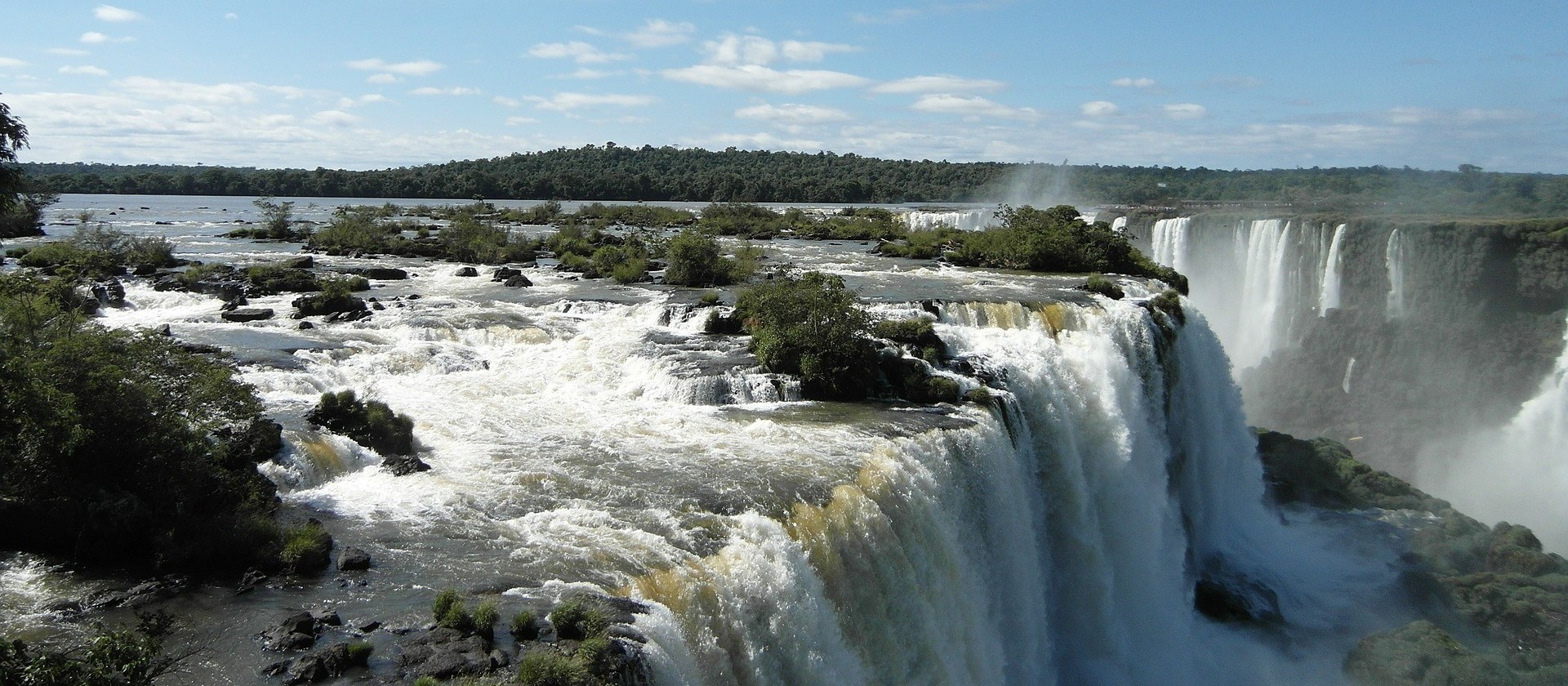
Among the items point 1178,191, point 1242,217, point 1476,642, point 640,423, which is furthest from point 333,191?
point 1476,642

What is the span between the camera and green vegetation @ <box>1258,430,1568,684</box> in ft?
57.6

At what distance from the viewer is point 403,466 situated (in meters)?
13.9

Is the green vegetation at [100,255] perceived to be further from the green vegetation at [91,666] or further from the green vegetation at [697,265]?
the green vegetation at [91,666]

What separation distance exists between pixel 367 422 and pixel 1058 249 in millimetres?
24935

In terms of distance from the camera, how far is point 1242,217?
4441 centimetres

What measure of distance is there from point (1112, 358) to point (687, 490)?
11.9 meters

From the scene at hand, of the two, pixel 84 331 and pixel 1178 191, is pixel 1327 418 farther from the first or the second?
pixel 1178 191

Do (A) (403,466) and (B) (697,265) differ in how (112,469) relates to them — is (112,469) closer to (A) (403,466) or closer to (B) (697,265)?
(A) (403,466)

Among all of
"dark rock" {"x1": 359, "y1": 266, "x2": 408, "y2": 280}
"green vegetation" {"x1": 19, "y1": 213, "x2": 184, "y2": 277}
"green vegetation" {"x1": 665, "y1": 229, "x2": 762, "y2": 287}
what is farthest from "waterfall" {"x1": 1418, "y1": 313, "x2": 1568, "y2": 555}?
"green vegetation" {"x1": 19, "y1": 213, "x2": 184, "y2": 277}

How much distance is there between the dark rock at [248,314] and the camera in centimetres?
2367

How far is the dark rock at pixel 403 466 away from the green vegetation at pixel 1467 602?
57.0 feet

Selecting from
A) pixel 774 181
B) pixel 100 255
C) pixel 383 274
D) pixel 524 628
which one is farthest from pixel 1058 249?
pixel 774 181

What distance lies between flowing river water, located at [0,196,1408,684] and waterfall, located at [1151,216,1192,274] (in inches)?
675

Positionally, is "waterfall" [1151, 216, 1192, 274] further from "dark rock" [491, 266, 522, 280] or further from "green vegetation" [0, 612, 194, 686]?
"green vegetation" [0, 612, 194, 686]
